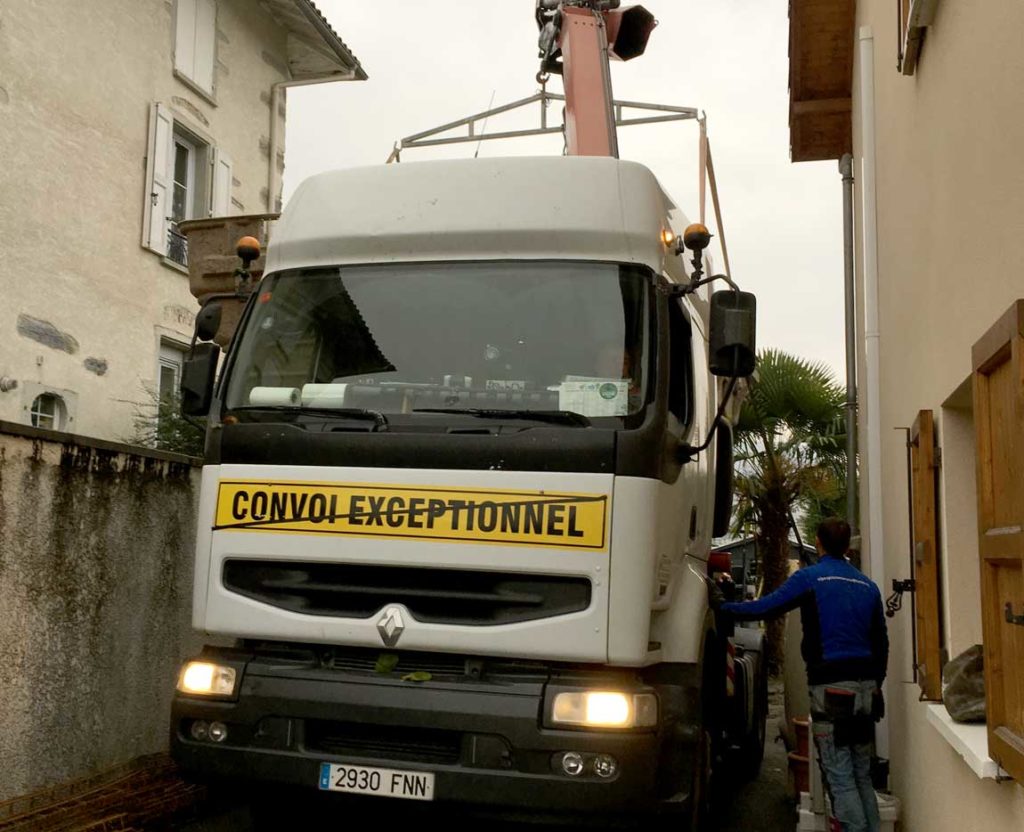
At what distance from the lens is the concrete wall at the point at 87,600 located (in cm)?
529

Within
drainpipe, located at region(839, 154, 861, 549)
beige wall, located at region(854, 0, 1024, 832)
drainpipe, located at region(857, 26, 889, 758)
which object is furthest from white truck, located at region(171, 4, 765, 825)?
drainpipe, located at region(839, 154, 861, 549)

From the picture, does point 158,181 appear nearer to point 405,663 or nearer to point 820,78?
point 820,78

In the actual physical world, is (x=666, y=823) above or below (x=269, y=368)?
below

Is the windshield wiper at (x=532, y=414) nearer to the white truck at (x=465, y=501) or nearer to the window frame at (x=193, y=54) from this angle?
the white truck at (x=465, y=501)

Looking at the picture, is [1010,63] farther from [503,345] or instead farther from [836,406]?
[836,406]

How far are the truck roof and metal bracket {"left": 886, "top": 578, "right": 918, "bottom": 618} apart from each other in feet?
5.91

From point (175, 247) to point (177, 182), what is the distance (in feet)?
3.39

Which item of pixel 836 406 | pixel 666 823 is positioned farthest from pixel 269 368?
pixel 836 406

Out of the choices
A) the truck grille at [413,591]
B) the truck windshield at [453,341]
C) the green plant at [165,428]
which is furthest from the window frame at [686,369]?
the green plant at [165,428]

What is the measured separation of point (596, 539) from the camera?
4.32 m

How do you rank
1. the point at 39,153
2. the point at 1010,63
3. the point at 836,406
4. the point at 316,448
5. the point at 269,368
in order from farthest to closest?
the point at 836,406, the point at 39,153, the point at 269,368, the point at 316,448, the point at 1010,63

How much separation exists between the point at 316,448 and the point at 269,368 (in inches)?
23.2

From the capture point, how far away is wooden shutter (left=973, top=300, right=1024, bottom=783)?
9.29 feet

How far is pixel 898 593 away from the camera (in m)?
5.63
